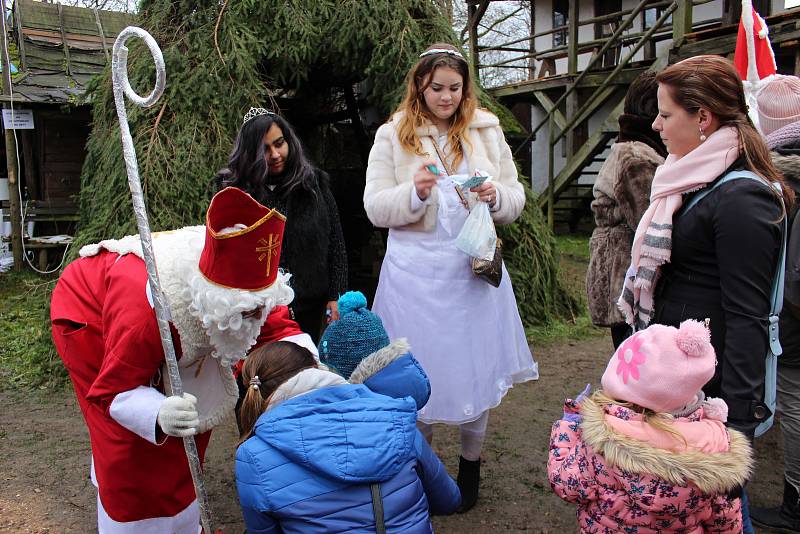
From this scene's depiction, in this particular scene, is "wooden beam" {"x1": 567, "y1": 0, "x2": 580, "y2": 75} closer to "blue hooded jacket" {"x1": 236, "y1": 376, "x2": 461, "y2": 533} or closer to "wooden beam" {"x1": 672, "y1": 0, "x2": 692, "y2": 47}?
"wooden beam" {"x1": 672, "y1": 0, "x2": 692, "y2": 47}

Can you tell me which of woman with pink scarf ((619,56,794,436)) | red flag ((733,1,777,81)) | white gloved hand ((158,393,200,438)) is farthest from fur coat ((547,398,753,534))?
red flag ((733,1,777,81))

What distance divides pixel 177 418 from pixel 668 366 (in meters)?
1.30

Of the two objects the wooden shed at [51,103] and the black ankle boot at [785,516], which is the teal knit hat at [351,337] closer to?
the black ankle boot at [785,516]

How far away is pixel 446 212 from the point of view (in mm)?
2881

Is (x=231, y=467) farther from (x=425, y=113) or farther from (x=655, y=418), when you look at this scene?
(x=655, y=418)

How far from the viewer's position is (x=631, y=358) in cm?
181

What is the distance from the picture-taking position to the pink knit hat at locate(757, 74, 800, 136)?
3072 mm

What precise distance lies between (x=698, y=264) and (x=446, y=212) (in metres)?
1.09

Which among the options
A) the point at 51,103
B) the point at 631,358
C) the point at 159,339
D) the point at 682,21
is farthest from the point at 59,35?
the point at 631,358

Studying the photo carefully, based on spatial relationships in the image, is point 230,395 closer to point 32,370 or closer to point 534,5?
point 32,370

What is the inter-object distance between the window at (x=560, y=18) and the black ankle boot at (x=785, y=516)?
15845 millimetres

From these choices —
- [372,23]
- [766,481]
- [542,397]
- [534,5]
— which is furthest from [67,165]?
[534,5]

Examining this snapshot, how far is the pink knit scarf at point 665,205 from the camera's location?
6.64ft

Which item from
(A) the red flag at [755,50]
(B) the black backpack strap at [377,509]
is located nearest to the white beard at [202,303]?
(B) the black backpack strap at [377,509]
